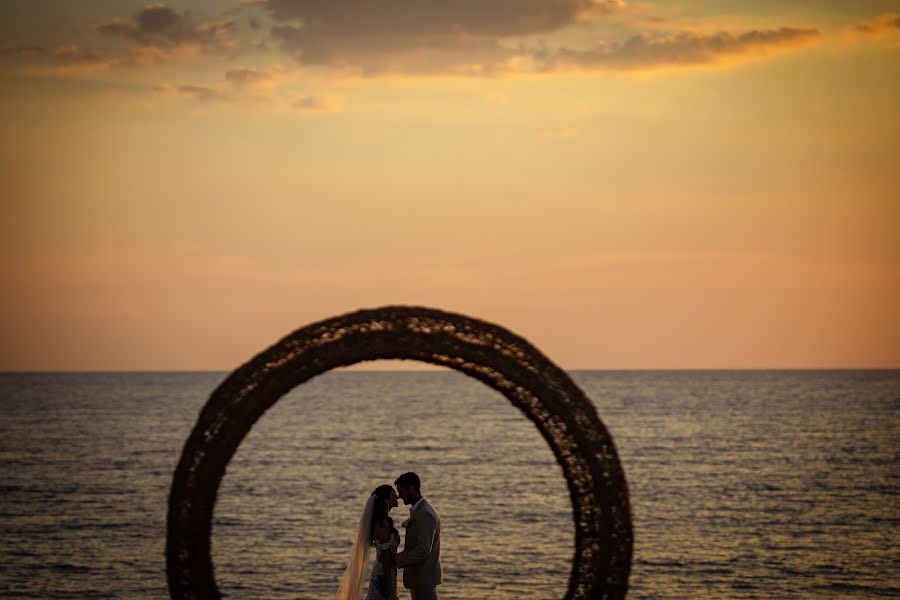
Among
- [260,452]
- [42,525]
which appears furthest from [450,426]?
[42,525]

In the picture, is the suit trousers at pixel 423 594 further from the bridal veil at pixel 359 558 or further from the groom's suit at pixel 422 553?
the bridal veil at pixel 359 558

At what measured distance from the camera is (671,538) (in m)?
42.9

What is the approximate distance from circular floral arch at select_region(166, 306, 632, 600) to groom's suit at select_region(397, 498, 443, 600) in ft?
6.40

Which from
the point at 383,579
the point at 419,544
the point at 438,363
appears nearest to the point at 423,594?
the point at 383,579

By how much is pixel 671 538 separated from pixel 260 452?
132ft

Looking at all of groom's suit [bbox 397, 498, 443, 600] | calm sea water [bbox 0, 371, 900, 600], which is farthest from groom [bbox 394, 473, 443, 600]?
calm sea water [bbox 0, 371, 900, 600]

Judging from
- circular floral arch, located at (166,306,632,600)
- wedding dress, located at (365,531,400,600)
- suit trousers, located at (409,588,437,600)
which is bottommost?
suit trousers, located at (409,588,437,600)

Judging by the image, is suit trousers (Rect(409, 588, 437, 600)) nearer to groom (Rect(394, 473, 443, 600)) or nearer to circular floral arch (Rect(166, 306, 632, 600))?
groom (Rect(394, 473, 443, 600))

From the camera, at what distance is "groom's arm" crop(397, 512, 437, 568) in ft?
34.7

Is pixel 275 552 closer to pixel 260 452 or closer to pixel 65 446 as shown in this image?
pixel 260 452

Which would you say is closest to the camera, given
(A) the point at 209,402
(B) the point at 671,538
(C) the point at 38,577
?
(A) the point at 209,402

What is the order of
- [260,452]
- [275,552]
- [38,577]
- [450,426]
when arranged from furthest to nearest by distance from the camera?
[450,426] → [260,452] → [275,552] → [38,577]

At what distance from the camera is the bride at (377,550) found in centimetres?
1059

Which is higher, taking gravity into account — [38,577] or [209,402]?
[209,402]
